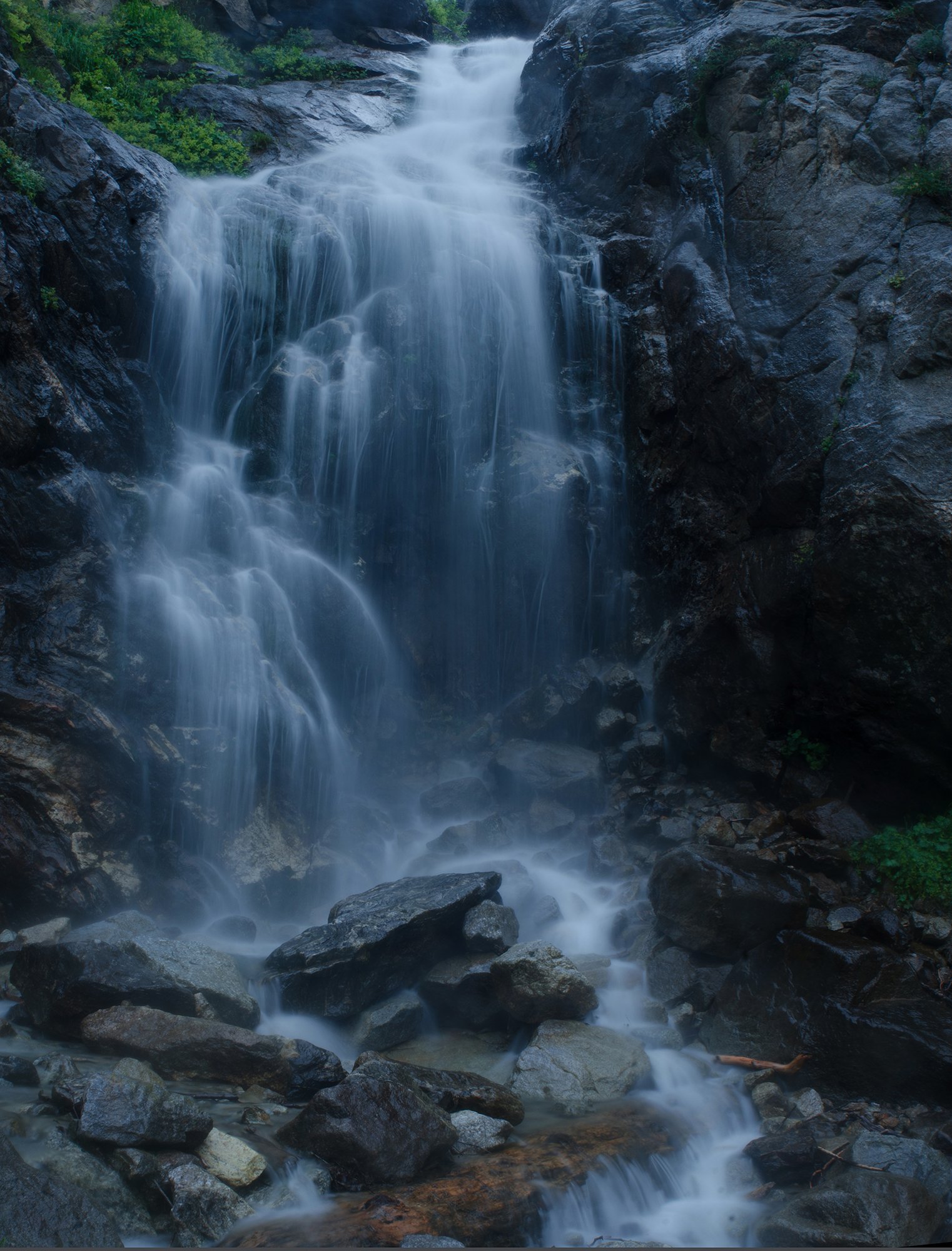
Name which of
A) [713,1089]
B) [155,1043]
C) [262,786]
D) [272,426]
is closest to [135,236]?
[272,426]

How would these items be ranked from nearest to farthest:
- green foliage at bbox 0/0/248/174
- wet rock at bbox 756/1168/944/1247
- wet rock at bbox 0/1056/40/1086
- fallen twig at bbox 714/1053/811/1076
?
wet rock at bbox 756/1168/944/1247
wet rock at bbox 0/1056/40/1086
fallen twig at bbox 714/1053/811/1076
green foliage at bbox 0/0/248/174

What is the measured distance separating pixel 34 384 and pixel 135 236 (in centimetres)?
377

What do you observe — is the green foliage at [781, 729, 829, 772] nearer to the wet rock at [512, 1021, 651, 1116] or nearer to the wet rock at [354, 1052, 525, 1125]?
the wet rock at [512, 1021, 651, 1116]

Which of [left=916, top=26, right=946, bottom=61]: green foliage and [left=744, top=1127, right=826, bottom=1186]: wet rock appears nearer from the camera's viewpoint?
[left=744, top=1127, right=826, bottom=1186]: wet rock

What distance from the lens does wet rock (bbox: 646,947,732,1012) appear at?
6.78 meters

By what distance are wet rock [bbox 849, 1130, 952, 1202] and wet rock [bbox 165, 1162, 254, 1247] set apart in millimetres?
3648

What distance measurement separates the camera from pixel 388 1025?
21.6 ft

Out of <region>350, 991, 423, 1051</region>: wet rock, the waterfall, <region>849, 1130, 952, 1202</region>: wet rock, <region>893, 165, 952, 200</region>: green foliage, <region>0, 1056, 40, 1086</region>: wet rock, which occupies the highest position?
<region>893, 165, 952, 200</region>: green foliage

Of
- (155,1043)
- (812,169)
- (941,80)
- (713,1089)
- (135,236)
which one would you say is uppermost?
(941,80)

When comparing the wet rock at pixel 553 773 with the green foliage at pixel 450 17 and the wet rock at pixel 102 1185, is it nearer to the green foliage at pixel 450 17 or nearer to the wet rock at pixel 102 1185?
the wet rock at pixel 102 1185

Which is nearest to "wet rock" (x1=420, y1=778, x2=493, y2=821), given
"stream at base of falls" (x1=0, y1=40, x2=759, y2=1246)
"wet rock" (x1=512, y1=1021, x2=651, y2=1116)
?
"stream at base of falls" (x1=0, y1=40, x2=759, y2=1246)

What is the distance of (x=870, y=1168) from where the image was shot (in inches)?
187

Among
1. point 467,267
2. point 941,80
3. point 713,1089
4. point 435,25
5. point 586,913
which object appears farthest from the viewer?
point 435,25

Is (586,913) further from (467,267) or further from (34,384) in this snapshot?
(467,267)
